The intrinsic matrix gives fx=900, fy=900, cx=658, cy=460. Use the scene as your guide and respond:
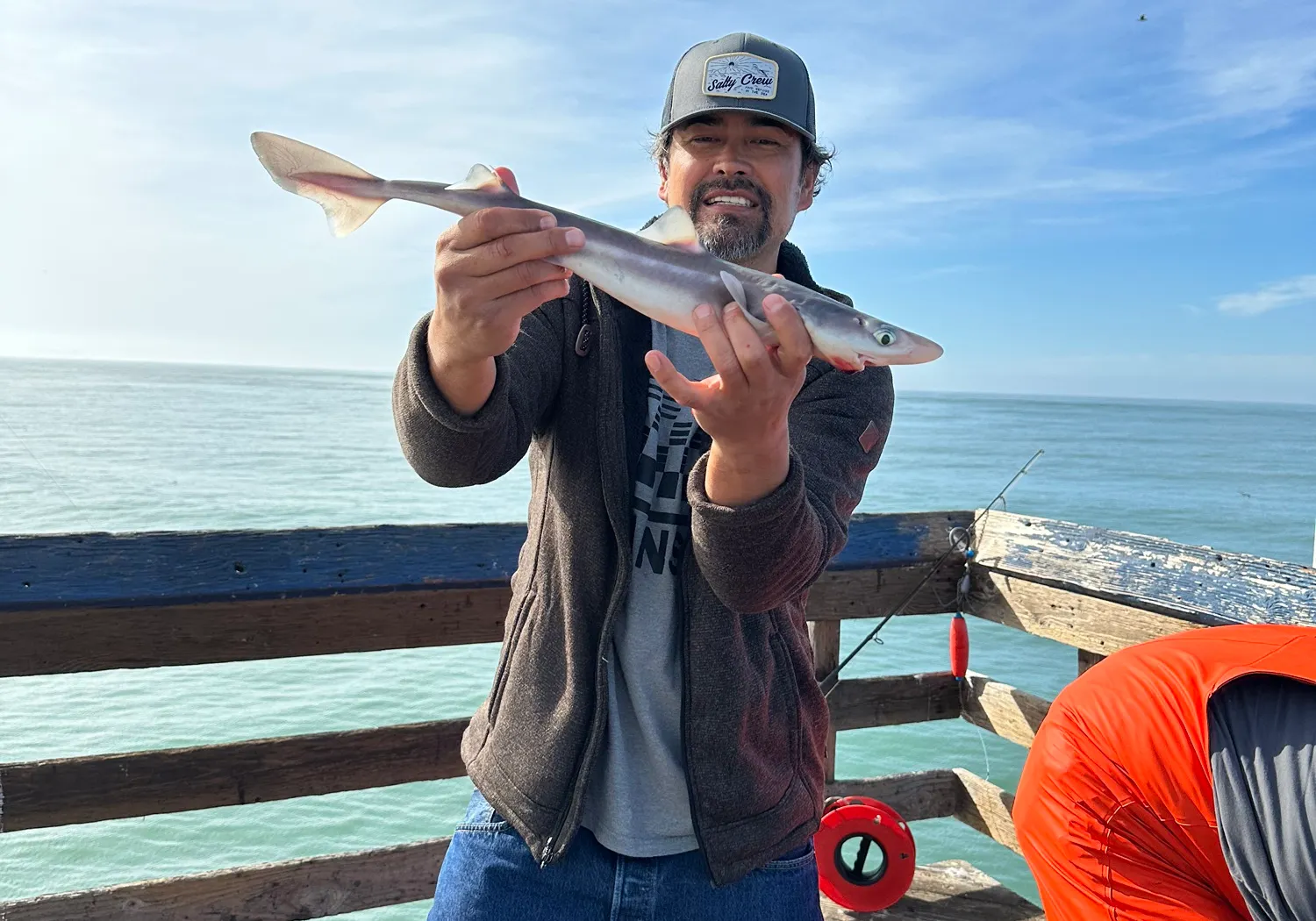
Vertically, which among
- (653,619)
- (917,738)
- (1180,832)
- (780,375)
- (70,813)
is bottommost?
(917,738)

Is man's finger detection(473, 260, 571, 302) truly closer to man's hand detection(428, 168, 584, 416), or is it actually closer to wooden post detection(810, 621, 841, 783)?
man's hand detection(428, 168, 584, 416)

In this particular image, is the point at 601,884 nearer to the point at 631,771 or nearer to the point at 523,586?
the point at 631,771

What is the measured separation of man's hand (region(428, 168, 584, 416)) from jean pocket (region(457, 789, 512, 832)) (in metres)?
1.08

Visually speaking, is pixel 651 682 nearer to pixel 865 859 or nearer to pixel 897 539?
pixel 865 859

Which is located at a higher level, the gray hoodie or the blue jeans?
the gray hoodie

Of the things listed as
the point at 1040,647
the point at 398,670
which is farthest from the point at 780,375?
the point at 1040,647

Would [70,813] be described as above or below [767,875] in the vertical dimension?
below

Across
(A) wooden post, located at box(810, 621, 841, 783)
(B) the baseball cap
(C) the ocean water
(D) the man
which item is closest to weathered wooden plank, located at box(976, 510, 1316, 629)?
(A) wooden post, located at box(810, 621, 841, 783)

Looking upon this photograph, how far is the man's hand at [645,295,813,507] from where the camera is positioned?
77.3 inches

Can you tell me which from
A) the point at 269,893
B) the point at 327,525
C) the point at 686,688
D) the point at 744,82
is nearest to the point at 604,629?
the point at 686,688

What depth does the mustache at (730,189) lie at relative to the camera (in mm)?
2592

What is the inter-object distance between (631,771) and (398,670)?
985 centimetres

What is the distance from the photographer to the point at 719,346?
2010 mm

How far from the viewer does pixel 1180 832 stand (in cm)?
200
